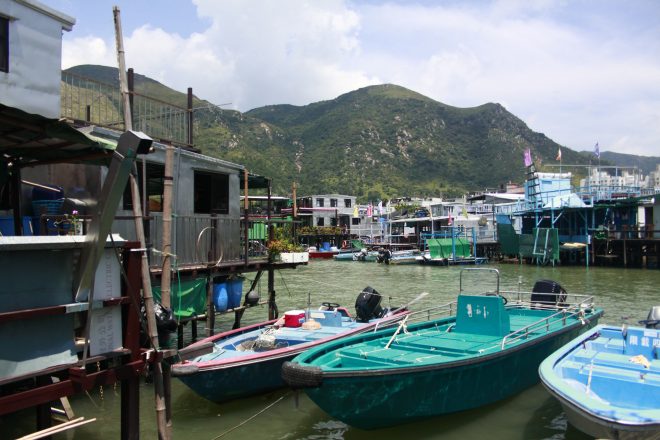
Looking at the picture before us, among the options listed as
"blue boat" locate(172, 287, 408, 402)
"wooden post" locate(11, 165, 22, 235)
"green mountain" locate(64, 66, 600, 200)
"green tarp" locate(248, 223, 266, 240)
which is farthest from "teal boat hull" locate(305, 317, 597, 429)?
"green mountain" locate(64, 66, 600, 200)

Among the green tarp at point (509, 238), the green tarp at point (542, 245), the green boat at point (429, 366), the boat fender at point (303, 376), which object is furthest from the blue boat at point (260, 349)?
the green tarp at point (509, 238)

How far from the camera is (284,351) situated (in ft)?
32.2

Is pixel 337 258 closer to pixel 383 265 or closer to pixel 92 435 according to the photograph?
pixel 383 265

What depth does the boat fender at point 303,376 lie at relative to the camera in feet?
24.9

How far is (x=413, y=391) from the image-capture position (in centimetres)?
813

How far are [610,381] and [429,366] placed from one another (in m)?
2.55

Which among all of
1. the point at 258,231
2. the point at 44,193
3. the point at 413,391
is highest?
the point at 44,193

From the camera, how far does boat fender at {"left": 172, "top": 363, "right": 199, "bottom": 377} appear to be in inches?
345

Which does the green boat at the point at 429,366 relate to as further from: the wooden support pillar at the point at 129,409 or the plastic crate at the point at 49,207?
the plastic crate at the point at 49,207

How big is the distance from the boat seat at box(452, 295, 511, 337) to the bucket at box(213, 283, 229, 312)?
5645mm

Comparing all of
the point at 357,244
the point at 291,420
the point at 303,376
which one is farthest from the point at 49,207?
the point at 357,244

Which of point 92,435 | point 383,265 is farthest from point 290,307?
point 383,265

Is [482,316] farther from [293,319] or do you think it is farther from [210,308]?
[210,308]

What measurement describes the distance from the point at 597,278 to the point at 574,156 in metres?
112
